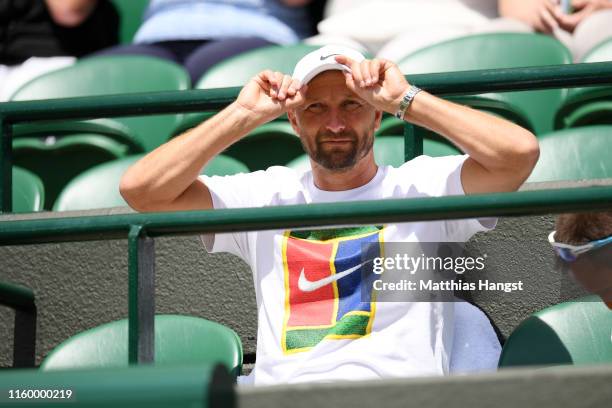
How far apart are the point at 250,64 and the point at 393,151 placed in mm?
879

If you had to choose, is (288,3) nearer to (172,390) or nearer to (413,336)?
(413,336)

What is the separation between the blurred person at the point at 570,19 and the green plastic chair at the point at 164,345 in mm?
1951

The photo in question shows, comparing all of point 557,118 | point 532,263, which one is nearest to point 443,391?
point 532,263

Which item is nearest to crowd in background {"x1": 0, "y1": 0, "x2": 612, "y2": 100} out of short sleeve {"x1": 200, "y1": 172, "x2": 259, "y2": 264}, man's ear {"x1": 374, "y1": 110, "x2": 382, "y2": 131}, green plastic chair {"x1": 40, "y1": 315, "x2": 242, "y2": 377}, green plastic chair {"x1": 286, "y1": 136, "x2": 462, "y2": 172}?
green plastic chair {"x1": 286, "y1": 136, "x2": 462, "y2": 172}

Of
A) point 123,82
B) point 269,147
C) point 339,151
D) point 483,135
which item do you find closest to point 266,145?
point 269,147

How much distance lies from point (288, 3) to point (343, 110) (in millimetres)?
1968

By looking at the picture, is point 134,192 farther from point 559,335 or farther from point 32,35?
point 32,35

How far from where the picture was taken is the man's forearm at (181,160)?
296 cm

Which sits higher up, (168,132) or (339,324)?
(168,132)

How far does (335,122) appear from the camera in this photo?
295 cm

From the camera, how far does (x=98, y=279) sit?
3402 millimetres

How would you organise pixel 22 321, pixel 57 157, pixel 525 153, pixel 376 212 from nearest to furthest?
pixel 376 212
pixel 525 153
pixel 22 321
pixel 57 157

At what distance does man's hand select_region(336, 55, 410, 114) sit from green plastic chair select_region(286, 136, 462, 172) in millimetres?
578

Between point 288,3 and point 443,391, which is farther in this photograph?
point 288,3
